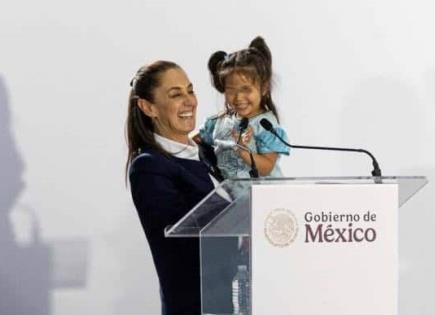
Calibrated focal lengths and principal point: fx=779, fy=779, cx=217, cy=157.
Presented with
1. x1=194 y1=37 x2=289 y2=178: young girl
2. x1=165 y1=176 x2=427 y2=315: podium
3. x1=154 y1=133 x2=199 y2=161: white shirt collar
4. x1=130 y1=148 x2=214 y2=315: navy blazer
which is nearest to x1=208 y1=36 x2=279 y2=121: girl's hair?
x1=194 y1=37 x2=289 y2=178: young girl

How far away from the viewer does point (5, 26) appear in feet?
8.57

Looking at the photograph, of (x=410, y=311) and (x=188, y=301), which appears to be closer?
(x=188, y=301)

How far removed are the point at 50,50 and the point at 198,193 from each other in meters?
0.91

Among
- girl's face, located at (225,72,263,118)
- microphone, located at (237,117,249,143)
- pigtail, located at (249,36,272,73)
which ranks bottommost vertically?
microphone, located at (237,117,249,143)

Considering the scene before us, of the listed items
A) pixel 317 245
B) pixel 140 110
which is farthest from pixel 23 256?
pixel 317 245

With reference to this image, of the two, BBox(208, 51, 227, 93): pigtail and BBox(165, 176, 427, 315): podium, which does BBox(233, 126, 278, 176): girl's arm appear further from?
BBox(165, 176, 427, 315): podium

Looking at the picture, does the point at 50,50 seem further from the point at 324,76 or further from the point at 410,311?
the point at 410,311

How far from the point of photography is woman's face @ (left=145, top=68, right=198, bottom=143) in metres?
2.20

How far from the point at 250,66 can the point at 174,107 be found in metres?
0.33

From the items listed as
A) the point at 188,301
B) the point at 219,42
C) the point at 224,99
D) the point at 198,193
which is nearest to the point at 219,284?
the point at 188,301

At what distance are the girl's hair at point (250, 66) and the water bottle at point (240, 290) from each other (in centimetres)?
96

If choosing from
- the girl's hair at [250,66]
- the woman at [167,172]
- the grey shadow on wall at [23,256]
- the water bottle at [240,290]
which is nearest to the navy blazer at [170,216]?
the woman at [167,172]

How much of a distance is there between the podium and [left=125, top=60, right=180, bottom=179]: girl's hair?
726 mm

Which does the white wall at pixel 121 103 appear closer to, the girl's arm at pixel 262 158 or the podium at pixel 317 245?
the girl's arm at pixel 262 158
